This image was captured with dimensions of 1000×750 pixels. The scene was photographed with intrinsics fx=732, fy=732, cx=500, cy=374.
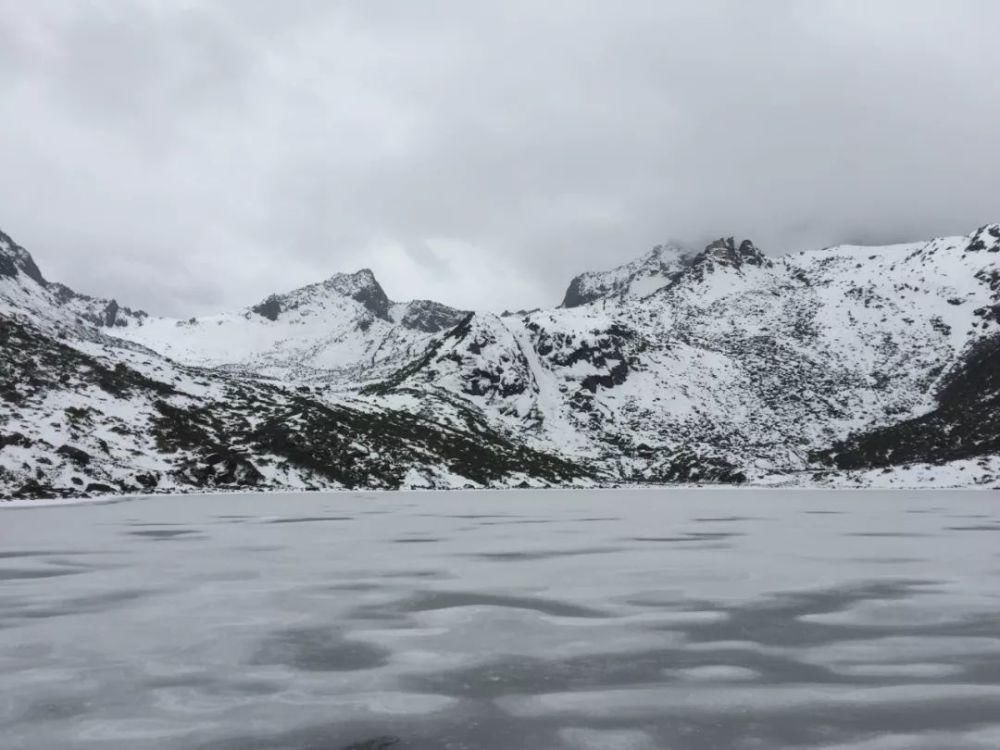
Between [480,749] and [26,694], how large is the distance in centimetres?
560

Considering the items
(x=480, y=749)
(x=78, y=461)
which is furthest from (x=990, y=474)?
(x=480, y=749)

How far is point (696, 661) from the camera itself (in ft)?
Answer: 32.7

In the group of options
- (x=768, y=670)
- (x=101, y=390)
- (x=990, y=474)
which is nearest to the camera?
(x=768, y=670)

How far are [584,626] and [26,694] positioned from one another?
7.89 m

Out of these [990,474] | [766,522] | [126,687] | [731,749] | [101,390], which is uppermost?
[101,390]

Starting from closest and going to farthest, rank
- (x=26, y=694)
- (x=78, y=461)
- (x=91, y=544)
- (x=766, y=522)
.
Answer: (x=26, y=694)
(x=91, y=544)
(x=766, y=522)
(x=78, y=461)

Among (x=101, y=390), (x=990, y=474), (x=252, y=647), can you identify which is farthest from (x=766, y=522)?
(x=990, y=474)

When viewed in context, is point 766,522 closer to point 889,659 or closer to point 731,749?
point 889,659

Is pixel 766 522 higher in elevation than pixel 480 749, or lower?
higher

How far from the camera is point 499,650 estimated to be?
1064 cm

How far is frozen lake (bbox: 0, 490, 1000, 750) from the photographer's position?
7324mm

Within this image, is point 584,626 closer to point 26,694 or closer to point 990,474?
point 26,694

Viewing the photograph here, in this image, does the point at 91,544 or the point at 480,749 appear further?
the point at 91,544

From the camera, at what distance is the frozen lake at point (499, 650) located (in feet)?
24.0
